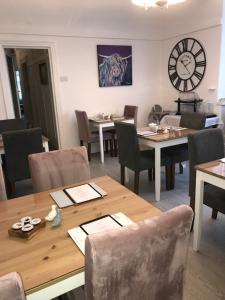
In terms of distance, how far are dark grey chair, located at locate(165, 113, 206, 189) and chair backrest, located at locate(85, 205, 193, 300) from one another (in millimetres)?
2070

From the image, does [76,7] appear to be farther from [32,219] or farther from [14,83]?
[32,219]

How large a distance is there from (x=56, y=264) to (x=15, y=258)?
0.56 feet

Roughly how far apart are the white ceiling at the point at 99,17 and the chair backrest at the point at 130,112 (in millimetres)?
1425

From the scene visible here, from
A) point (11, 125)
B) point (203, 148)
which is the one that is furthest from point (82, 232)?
point (11, 125)

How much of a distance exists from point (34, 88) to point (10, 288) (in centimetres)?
657

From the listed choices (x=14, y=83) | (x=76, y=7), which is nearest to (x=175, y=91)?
(x=76, y=7)

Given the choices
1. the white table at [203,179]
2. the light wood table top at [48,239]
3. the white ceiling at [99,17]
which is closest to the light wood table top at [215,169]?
the white table at [203,179]

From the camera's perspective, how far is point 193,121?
3.25 metres

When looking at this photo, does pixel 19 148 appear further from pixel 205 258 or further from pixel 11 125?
pixel 205 258

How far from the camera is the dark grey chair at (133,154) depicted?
270 cm

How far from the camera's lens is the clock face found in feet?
14.9

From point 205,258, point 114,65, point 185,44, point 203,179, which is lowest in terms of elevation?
point 205,258

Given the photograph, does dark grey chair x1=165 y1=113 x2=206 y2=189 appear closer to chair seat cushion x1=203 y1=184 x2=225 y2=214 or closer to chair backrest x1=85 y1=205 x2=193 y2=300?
chair seat cushion x1=203 y1=184 x2=225 y2=214

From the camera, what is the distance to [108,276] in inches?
31.9
